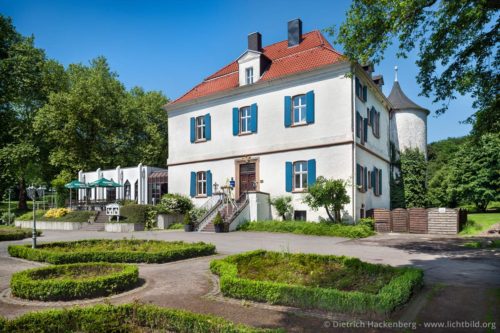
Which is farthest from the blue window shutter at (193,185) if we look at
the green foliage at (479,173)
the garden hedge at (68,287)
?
the green foliage at (479,173)


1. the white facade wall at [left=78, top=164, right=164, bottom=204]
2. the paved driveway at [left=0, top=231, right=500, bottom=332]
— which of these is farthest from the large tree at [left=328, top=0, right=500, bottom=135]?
the white facade wall at [left=78, top=164, right=164, bottom=204]

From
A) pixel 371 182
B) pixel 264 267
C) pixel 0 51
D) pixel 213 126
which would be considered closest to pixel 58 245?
pixel 264 267

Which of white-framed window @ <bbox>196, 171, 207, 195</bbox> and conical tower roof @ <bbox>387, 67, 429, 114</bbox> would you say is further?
conical tower roof @ <bbox>387, 67, 429, 114</bbox>

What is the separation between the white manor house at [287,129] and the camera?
20.9 meters

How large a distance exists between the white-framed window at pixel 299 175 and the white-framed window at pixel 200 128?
8.04 m

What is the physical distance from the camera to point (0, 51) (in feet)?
107

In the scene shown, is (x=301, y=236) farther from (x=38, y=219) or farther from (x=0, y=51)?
(x=0, y=51)

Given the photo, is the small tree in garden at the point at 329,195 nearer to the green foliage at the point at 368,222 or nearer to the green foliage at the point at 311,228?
the green foliage at the point at 311,228

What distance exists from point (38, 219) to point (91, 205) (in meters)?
4.39

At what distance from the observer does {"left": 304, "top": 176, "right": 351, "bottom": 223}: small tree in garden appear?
61.2 ft

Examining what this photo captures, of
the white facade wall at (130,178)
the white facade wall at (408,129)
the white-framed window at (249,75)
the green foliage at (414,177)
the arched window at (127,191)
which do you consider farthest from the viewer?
the arched window at (127,191)

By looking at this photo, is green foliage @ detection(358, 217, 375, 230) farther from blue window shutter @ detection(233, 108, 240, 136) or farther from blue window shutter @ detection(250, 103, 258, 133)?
blue window shutter @ detection(233, 108, 240, 136)

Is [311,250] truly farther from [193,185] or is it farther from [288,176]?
[193,185]

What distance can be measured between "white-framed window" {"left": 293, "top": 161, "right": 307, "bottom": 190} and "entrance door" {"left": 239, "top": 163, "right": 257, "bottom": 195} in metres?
2.87
